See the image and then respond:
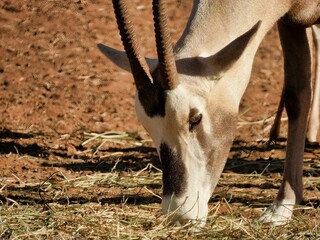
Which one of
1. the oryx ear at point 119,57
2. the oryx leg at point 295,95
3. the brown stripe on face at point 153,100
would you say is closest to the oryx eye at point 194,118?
the brown stripe on face at point 153,100

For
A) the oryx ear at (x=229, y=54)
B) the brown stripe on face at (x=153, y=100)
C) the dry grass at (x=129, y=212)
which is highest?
the oryx ear at (x=229, y=54)

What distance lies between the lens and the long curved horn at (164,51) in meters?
5.48

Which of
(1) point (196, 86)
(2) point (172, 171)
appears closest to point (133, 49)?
(1) point (196, 86)

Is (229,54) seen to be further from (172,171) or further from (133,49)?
(172,171)

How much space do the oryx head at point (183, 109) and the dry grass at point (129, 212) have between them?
0.21 meters

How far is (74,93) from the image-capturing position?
9812mm

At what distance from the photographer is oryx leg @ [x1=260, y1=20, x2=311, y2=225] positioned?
6660 mm

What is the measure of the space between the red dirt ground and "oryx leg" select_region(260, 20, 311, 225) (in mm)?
324

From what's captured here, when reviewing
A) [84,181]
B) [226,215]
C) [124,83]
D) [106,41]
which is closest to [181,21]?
[106,41]

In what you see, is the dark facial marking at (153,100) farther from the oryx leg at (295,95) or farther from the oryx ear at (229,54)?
the oryx leg at (295,95)

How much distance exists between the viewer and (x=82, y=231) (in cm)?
585

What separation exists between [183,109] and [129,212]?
3.63ft

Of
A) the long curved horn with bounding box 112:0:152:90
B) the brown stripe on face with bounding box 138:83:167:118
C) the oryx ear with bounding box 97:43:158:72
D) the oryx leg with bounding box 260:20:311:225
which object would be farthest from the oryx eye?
the oryx leg with bounding box 260:20:311:225

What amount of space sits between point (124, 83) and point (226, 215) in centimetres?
399
